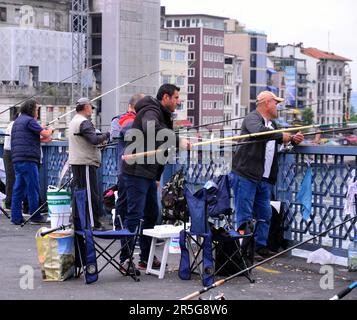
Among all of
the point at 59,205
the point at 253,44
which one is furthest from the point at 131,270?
the point at 253,44

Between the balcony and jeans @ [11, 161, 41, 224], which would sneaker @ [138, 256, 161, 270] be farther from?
jeans @ [11, 161, 41, 224]

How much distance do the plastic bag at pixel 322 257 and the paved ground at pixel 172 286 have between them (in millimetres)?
123

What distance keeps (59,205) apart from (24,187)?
226 cm

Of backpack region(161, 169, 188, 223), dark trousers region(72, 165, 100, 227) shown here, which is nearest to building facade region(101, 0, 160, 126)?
dark trousers region(72, 165, 100, 227)

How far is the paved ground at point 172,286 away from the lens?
8.29m

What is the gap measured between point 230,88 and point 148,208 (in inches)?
5370

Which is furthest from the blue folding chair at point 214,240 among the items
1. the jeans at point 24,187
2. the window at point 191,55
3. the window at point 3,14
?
the window at point 191,55

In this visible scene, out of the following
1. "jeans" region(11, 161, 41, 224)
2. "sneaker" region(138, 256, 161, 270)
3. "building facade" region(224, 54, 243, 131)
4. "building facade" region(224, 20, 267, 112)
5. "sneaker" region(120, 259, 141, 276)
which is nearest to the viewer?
"sneaker" region(120, 259, 141, 276)

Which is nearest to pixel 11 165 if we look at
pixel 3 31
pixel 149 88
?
pixel 3 31

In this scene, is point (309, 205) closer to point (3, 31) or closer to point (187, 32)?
point (3, 31)

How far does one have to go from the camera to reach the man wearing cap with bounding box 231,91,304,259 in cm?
1020

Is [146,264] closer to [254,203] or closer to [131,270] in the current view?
[131,270]

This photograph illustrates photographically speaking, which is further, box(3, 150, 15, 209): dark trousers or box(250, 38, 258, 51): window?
box(250, 38, 258, 51): window

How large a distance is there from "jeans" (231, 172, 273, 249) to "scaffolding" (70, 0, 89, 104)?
92678 millimetres
